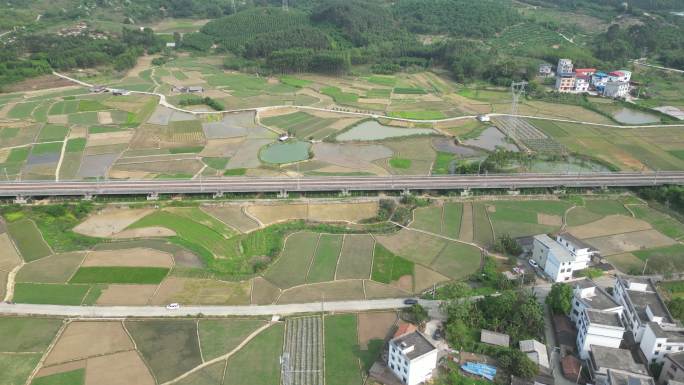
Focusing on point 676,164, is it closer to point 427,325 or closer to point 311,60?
point 427,325

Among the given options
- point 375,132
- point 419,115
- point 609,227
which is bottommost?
point 609,227

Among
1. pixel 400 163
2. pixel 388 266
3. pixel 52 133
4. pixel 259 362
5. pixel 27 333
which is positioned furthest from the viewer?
pixel 52 133

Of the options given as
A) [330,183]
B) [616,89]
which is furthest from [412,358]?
[616,89]

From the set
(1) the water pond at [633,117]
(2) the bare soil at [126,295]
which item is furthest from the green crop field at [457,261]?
(1) the water pond at [633,117]

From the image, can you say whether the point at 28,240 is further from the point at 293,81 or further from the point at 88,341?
the point at 293,81

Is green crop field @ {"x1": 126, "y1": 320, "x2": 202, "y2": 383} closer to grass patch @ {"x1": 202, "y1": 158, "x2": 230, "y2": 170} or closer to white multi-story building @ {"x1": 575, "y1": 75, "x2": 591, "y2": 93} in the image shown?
grass patch @ {"x1": 202, "y1": 158, "x2": 230, "y2": 170}

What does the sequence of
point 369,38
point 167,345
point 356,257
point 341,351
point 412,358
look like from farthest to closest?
point 369,38 → point 356,257 → point 167,345 → point 341,351 → point 412,358
